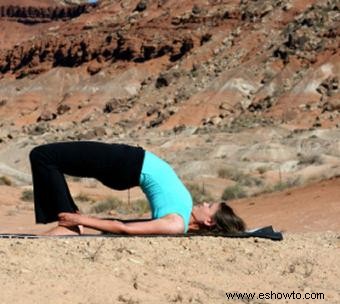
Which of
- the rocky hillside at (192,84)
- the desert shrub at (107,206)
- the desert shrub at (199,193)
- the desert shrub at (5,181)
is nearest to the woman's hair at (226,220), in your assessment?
the desert shrub at (107,206)

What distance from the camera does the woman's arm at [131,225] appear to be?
5664 millimetres

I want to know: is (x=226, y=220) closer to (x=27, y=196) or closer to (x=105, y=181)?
(x=105, y=181)

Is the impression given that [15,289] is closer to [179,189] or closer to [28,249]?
[28,249]

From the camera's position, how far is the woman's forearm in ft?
18.6

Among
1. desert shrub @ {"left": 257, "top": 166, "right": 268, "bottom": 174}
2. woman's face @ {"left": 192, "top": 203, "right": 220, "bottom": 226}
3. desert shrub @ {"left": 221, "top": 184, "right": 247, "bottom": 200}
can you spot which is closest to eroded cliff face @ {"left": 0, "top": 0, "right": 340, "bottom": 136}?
desert shrub @ {"left": 257, "top": 166, "right": 268, "bottom": 174}

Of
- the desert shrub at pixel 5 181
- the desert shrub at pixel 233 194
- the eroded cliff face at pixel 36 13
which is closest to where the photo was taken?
the desert shrub at pixel 233 194

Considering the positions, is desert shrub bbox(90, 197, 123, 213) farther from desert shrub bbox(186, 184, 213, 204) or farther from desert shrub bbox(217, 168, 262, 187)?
desert shrub bbox(217, 168, 262, 187)

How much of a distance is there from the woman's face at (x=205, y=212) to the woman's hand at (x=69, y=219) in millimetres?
918

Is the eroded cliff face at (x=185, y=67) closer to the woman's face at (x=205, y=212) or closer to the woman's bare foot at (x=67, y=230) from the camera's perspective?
the woman's face at (x=205, y=212)

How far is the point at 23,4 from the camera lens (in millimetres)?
137625

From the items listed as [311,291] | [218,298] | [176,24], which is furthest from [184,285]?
[176,24]

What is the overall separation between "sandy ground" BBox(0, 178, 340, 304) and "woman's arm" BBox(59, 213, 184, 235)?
9cm

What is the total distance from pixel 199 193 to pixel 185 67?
38.7 m

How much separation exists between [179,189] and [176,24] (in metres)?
62.3
